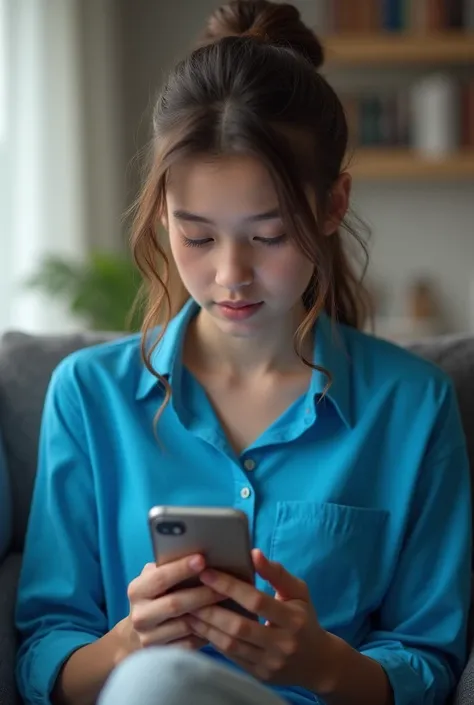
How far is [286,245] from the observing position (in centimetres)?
121

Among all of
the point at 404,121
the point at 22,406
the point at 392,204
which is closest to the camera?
the point at 22,406

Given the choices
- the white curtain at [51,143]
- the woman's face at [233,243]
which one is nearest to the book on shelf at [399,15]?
the white curtain at [51,143]

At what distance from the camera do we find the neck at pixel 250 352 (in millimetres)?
1400

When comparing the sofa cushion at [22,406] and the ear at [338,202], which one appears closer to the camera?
the ear at [338,202]

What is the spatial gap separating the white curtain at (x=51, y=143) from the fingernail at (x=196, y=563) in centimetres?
225

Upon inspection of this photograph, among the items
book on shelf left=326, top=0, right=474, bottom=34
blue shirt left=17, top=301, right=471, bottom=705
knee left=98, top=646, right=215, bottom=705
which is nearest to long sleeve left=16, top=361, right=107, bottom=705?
blue shirt left=17, top=301, right=471, bottom=705

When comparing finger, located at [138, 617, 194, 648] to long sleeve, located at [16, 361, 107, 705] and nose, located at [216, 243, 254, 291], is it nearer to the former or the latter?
long sleeve, located at [16, 361, 107, 705]

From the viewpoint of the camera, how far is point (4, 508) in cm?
148

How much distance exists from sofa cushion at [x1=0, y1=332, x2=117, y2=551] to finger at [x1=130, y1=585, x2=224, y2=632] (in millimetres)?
477

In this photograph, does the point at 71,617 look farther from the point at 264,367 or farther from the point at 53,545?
the point at 264,367

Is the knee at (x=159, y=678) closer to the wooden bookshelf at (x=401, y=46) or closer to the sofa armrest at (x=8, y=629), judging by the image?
the sofa armrest at (x=8, y=629)

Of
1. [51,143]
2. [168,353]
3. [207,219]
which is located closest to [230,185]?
[207,219]

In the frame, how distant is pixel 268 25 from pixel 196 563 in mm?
754

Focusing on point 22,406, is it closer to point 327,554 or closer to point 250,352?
point 250,352
